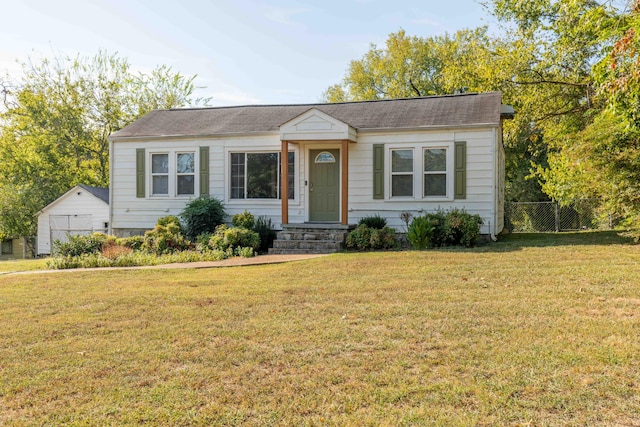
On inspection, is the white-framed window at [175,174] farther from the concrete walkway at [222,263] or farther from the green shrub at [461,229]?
the green shrub at [461,229]

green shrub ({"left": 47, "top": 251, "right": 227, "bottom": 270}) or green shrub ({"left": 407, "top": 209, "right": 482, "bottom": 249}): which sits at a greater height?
green shrub ({"left": 407, "top": 209, "right": 482, "bottom": 249})

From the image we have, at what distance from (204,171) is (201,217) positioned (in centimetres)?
169

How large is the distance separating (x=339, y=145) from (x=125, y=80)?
20.4 metres

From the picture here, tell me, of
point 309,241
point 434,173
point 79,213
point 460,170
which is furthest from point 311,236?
point 79,213

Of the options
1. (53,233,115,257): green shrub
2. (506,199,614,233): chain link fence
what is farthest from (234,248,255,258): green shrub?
(506,199,614,233): chain link fence

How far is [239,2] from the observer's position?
13.4 meters

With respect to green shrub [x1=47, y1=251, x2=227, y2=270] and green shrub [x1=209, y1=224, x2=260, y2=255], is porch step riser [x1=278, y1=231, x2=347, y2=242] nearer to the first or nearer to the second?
green shrub [x1=209, y1=224, x2=260, y2=255]

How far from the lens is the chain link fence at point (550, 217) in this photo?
20.2 meters

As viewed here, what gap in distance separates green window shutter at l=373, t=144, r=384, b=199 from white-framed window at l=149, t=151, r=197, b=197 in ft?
17.0

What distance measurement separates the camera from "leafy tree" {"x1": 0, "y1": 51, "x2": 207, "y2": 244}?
86.4ft

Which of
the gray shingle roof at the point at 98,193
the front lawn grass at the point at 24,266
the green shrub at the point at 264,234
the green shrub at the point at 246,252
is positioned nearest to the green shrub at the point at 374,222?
the green shrub at the point at 264,234

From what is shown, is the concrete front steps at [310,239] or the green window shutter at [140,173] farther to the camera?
the green window shutter at [140,173]

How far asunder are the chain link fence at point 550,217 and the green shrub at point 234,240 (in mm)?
11791

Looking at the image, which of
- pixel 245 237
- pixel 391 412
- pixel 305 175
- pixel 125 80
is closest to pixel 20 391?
pixel 391 412
